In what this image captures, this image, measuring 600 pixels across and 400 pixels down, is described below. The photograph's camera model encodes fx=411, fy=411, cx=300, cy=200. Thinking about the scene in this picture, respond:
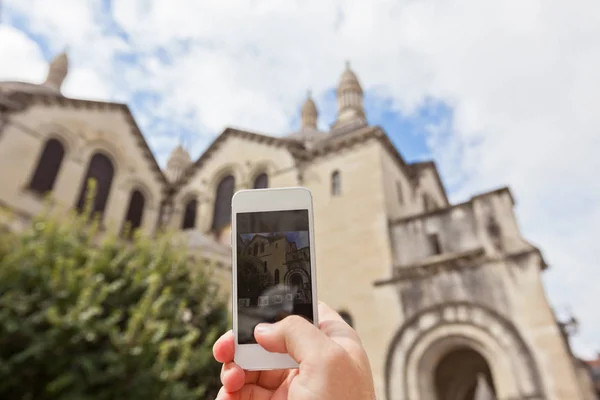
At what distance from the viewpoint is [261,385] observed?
1.83 m

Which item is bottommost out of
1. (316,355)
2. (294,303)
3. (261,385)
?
(261,385)

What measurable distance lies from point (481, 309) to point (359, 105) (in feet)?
44.2

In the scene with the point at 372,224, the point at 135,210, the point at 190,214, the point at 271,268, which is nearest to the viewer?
the point at 271,268

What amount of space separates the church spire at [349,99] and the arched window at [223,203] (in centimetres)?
612

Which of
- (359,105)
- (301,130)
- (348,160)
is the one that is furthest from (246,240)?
(301,130)

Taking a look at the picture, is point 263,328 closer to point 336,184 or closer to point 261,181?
point 336,184

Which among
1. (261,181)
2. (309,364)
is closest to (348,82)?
(261,181)

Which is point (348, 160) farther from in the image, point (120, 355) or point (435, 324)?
point (120, 355)

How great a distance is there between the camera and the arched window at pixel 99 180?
48.9 feet

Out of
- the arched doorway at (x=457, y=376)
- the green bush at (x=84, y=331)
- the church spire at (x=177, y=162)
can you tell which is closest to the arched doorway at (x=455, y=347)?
the arched doorway at (x=457, y=376)

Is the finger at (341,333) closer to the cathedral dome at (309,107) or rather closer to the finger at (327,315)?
the finger at (327,315)

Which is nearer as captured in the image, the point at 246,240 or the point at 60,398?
the point at 246,240

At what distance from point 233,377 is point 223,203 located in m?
15.9

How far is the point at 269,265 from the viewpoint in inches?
69.4
